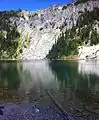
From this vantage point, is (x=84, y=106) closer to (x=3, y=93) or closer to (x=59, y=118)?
(x=59, y=118)

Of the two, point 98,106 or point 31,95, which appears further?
point 31,95

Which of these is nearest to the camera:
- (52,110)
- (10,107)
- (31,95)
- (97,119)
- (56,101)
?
(97,119)

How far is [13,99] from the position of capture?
54.8 m

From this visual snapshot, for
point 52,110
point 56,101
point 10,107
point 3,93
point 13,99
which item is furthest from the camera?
point 3,93

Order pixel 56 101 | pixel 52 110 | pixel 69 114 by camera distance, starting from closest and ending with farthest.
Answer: pixel 69 114 → pixel 52 110 → pixel 56 101

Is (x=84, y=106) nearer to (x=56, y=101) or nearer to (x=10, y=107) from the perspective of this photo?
(x=56, y=101)

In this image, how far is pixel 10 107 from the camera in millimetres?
46656

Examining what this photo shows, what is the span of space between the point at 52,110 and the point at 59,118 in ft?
17.3

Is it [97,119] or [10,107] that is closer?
[97,119]

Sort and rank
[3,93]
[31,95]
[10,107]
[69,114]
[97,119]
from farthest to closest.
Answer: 1. [3,93]
2. [31,95]
3. [10,107]
4. [69,114]
5. [97,119]

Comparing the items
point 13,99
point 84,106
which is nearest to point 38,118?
point 84,106

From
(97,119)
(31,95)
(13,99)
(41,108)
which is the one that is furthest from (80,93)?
(97,119)

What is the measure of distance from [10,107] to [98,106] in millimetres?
12818

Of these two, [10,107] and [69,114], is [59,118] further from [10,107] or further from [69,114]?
[10,107]
